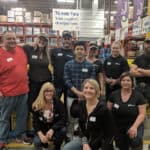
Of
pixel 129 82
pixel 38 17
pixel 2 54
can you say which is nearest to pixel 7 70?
pixel 2 54

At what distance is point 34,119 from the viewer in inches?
144

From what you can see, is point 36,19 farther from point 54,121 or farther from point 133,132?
point 133,132

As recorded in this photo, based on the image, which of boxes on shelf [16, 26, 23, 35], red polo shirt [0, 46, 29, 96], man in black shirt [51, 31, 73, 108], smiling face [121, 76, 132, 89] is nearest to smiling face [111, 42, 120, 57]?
man in black shirt [51, 31, 73, 108]

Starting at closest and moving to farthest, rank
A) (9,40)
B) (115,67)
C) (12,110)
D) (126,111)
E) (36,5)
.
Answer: (126,111)
(9,40)
(12,110)
(115,67)
(36,5)

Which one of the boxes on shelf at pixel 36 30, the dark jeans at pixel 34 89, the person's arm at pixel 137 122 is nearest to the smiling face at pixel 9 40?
the dark jeans at pixel 34 89

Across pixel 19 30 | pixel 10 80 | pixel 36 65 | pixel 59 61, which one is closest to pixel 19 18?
pixel 19 30

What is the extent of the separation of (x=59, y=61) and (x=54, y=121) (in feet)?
3.50

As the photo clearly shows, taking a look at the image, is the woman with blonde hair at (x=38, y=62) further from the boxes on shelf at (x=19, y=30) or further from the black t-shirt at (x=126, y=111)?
the boxes on shelf at (x=19, y=30)

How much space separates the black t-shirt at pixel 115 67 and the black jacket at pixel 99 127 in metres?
1.48

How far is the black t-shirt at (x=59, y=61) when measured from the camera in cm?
438

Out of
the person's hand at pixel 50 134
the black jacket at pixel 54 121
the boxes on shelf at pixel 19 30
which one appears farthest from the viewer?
the boxes on shelf at pixel 19 30

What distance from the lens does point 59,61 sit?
439 cm

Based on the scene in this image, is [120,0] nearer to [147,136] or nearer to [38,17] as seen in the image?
[38,17]

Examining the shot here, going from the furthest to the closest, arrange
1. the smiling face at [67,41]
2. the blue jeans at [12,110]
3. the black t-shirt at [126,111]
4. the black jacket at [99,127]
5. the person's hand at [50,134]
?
the smiling face at [67,41], the blue jeans at [12,110], the person's hand at [50,134], the black t-shirt at [126,111], the black jacket at [99,127]
